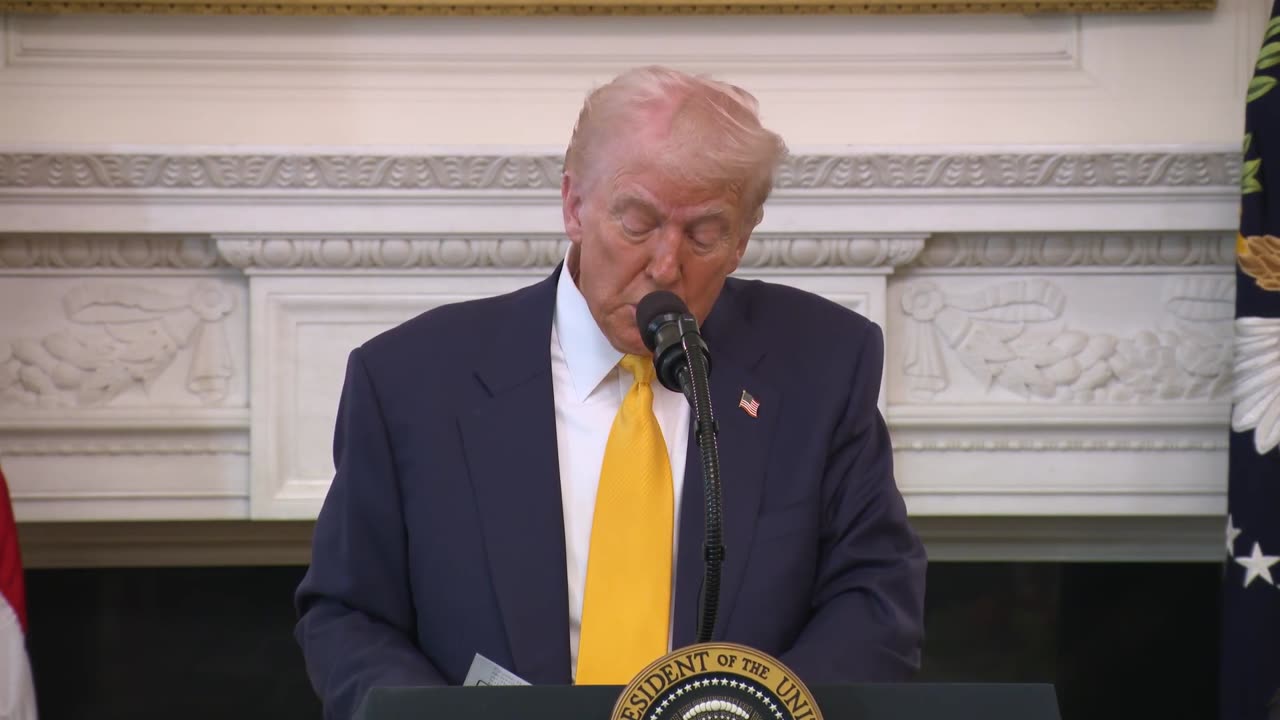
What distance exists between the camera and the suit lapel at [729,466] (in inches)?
66.9

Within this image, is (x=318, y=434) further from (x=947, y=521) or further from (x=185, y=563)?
(x=947, y=521)

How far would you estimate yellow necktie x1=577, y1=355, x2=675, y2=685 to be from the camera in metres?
1.66

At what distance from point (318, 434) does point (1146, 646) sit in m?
1.88

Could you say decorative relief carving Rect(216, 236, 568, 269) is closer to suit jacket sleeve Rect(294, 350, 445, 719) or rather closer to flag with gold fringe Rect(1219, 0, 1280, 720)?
suit jacket sleeve Rect(294, 350, 445, 719)

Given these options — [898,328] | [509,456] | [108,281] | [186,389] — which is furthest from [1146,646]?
[108,281]

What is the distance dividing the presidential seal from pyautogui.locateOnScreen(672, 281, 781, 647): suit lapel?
608mm

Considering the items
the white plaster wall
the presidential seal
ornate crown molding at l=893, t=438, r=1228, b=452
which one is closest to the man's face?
the presidential seal

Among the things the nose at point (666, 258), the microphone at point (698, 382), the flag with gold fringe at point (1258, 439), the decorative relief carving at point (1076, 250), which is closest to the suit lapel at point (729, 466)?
the nose at point (666, 258)

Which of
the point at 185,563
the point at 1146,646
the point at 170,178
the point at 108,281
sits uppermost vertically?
the point at 170,178

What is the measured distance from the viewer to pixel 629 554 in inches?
67.0

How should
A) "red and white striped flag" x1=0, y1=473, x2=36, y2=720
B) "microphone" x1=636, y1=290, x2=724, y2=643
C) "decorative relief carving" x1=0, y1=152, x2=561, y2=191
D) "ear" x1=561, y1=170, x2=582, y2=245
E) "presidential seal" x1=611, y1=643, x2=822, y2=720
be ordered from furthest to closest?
"decorative relief carving" x1=0, y1=152, x2=561, y2=191
"red and white striped flag" x1=0, y1=473, x2=36, y2=720
"ear" x1=561, y1=170, x2=582, y2=245
"microphone" x1=636, y1=290, x2=724, y2=643
"presidential seal" x1=611, y1=643, x2=822, y2=720

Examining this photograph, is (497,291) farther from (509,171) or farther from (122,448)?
(122,448)

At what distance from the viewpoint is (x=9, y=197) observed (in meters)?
2.73

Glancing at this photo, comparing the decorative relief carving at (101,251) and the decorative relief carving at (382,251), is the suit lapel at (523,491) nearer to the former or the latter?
the decorative relief carving at (382,251)
